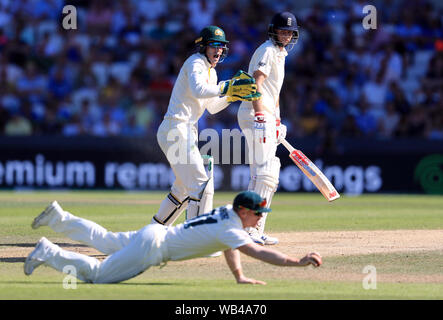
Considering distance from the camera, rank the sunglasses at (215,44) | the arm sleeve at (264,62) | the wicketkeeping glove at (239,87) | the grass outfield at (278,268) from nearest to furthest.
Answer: the grass outfield at (278,268)
the wicketkeeping glove at (239,87)
the sunglasses at (215,44)
the arm sleeve at (264,62)

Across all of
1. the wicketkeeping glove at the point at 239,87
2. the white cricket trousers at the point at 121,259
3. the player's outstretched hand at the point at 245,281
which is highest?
the wicketkeeping glove at the point at 239,87

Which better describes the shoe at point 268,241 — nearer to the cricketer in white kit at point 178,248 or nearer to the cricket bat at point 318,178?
the cricket bat at point 318,178

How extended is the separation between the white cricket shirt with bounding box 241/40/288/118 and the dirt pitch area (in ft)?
4.91

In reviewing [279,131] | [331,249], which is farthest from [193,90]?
[331,249]

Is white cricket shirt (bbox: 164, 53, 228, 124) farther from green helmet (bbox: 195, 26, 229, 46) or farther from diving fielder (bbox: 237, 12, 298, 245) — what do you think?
diving fielder (bbox: 237, 12, 298, 245)

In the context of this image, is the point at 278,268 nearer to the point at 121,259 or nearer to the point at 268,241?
the point at 268,241

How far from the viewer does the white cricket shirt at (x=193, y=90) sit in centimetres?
804

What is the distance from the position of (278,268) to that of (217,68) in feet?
38.6

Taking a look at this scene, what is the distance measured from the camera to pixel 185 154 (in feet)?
27.0

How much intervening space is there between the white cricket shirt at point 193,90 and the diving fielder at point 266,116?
1.74 feet

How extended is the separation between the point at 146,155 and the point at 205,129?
4.54 feet

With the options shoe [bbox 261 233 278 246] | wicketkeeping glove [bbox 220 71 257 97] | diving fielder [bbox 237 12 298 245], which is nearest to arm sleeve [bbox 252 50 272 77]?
diving fielder [bbox 237 12 298 245]

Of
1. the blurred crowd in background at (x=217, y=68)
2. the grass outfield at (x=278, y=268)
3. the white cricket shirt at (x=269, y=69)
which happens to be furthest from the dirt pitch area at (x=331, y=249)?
the blurred crowd in background at (x=217, y=68)
